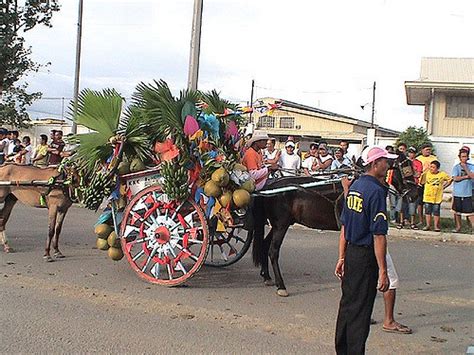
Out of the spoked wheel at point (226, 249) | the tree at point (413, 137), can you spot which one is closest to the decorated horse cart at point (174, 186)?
the spoked wheel at point (226, 249)

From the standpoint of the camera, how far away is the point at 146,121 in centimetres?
785

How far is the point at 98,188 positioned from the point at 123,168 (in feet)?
1.29

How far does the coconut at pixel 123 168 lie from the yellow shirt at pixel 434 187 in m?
7.62

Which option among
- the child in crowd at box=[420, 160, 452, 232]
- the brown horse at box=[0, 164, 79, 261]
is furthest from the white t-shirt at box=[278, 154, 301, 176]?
the brown horse at box=[0, 164, 79, 261]

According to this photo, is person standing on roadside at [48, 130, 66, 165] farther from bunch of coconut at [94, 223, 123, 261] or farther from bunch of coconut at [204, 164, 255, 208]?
bunch of coconut at [204, 164, 255, 208]

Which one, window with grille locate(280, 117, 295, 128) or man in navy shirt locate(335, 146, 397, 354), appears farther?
window with grille locate(280, 117, 295, 128)

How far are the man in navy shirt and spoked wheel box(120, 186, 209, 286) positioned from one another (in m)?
2.85

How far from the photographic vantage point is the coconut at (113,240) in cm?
779

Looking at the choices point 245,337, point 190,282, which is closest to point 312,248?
point 190,282

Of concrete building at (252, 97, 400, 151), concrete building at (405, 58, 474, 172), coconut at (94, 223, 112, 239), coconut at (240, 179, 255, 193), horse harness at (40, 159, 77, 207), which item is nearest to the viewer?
coconut at (240, 179, 255, 193)

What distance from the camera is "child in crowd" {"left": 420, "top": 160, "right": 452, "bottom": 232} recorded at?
43.4 feet

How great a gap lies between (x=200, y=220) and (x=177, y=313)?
1.32 m

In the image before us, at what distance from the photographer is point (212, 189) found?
7355 millimetres

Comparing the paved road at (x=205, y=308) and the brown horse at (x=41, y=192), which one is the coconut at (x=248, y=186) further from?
the brown horse at (x=41, y=192)
